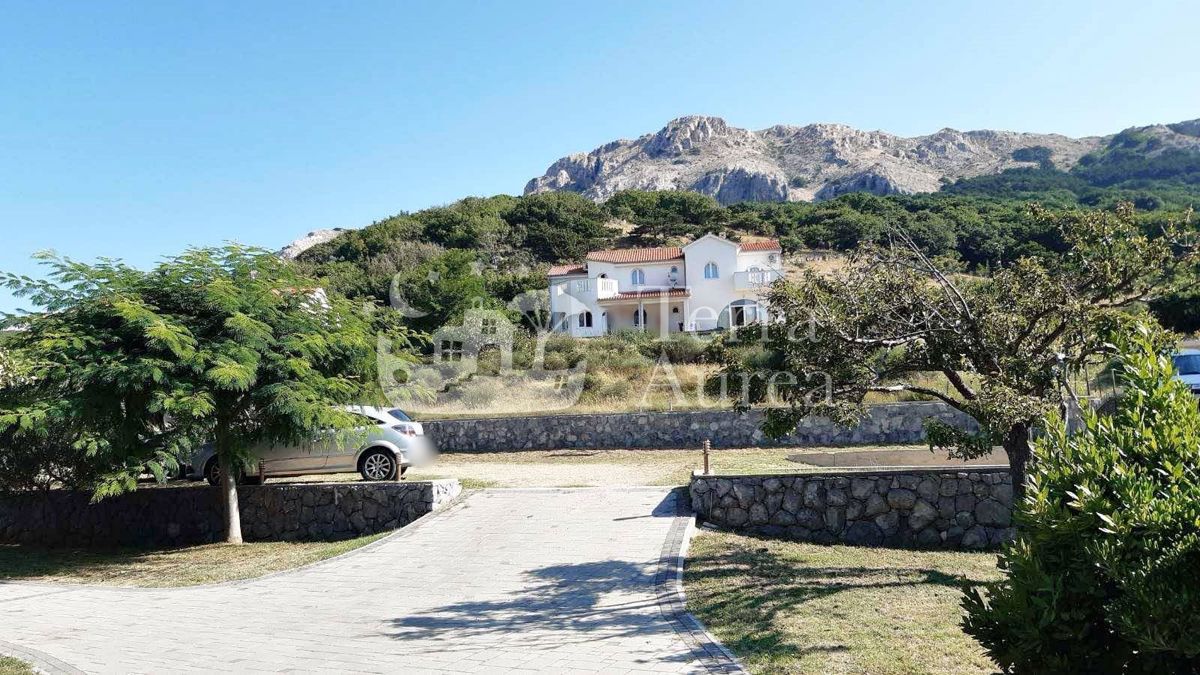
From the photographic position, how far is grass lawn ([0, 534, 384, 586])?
34.8ft

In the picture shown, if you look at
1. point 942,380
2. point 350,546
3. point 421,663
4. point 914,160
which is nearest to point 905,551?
point 421,663

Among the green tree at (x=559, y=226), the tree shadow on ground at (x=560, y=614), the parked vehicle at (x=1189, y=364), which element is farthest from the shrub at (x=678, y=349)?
the green tree at (x=559, y=226)

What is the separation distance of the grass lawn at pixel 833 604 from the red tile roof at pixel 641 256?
39.6 metres

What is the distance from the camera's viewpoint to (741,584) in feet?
27.6

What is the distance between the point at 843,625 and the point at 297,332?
29.6ft

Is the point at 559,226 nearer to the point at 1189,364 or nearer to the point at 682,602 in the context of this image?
the point at 1189,364

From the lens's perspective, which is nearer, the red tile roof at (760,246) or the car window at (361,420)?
the car window at (361,420)

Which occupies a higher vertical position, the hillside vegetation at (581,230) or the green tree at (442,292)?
the hillside vegetation at (581,230)

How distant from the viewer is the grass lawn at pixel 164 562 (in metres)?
10.6

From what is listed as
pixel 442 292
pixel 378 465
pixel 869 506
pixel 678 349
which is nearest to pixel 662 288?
pixel 442 292

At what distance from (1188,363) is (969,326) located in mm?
12848

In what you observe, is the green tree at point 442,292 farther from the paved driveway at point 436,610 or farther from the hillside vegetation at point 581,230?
the paved driveway at point 436,610

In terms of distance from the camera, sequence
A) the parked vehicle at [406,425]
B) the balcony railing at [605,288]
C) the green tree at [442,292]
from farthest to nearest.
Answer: the balcony railing at [605,288]
the green tree at [442,292]
the parked vehicle at [406,425]

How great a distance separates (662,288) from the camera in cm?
4966
